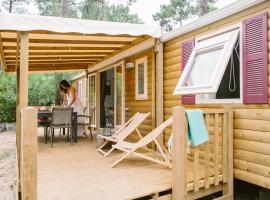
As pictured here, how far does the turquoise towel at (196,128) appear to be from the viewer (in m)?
3.57

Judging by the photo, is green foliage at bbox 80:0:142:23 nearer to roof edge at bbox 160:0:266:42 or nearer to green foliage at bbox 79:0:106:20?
green foliage at bbox 79:0:106:20

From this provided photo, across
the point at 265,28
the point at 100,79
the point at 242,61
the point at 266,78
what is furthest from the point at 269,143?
the point at 100,79

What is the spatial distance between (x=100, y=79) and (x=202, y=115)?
7.20 metres

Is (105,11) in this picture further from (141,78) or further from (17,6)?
(141,78)

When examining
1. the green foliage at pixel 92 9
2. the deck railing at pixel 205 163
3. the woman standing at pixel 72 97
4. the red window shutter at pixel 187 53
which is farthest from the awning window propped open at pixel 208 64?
the green foliage at pixel 92 9

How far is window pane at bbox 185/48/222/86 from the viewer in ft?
14.2

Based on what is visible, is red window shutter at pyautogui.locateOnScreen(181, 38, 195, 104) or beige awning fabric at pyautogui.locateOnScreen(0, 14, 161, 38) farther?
red window shutter at pyautogui.locateOnScreen(181, 38, 195, 104)

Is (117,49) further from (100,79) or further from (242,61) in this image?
(242,61)

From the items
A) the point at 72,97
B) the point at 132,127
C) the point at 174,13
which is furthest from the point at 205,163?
the point at 174,13

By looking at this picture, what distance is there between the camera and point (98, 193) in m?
3.33

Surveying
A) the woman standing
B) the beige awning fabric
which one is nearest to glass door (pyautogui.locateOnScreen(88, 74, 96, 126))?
the woman standing

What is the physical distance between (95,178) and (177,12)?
1994 cm

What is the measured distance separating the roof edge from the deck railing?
4.63 feet

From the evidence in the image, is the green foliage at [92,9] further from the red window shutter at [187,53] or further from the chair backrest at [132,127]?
the red window shutter at [187,53]
